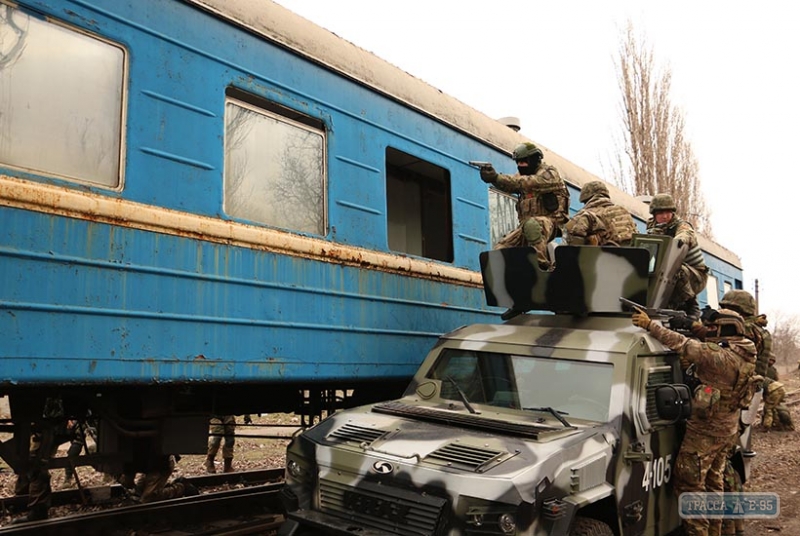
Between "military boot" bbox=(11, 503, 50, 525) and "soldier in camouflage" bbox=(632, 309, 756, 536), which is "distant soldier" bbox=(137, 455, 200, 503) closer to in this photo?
"military boot" bbox=(11, 503, 50, 525)

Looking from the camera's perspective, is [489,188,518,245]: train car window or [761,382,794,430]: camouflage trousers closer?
[489,188,518,245]: train car window

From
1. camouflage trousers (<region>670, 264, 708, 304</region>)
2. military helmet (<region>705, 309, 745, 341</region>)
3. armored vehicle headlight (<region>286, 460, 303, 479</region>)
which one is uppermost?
camouflage trousers (<region>670, 264, 708, 304</region>)

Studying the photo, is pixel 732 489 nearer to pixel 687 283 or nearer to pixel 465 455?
pixel 687 283

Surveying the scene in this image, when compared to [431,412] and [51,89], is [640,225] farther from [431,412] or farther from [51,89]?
[51,89]

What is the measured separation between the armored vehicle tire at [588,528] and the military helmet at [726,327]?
1926mm

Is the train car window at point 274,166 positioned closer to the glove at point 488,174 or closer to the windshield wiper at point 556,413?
the glove at point 488,174

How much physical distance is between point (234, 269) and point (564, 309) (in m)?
2.33

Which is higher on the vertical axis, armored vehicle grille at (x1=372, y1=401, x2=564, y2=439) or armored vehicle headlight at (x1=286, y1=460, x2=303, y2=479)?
armored vehicle grille at (x1=372, y1=401, x2=564, y2=439)

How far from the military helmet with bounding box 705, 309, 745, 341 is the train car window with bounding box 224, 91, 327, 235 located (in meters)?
2.82

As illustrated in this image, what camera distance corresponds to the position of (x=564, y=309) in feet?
16.4

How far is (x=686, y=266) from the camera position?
614 centimetres

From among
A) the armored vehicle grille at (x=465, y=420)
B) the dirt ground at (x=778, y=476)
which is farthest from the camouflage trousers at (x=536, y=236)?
the dirt ground at (x=778, y=476)

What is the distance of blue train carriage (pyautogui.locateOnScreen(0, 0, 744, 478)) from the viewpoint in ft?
11.5

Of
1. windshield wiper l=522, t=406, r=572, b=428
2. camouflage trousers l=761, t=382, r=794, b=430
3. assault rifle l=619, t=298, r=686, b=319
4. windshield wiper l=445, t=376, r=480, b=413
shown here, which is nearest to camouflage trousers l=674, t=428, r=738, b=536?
assault rifle l=619, t=298, r=686, b=319
